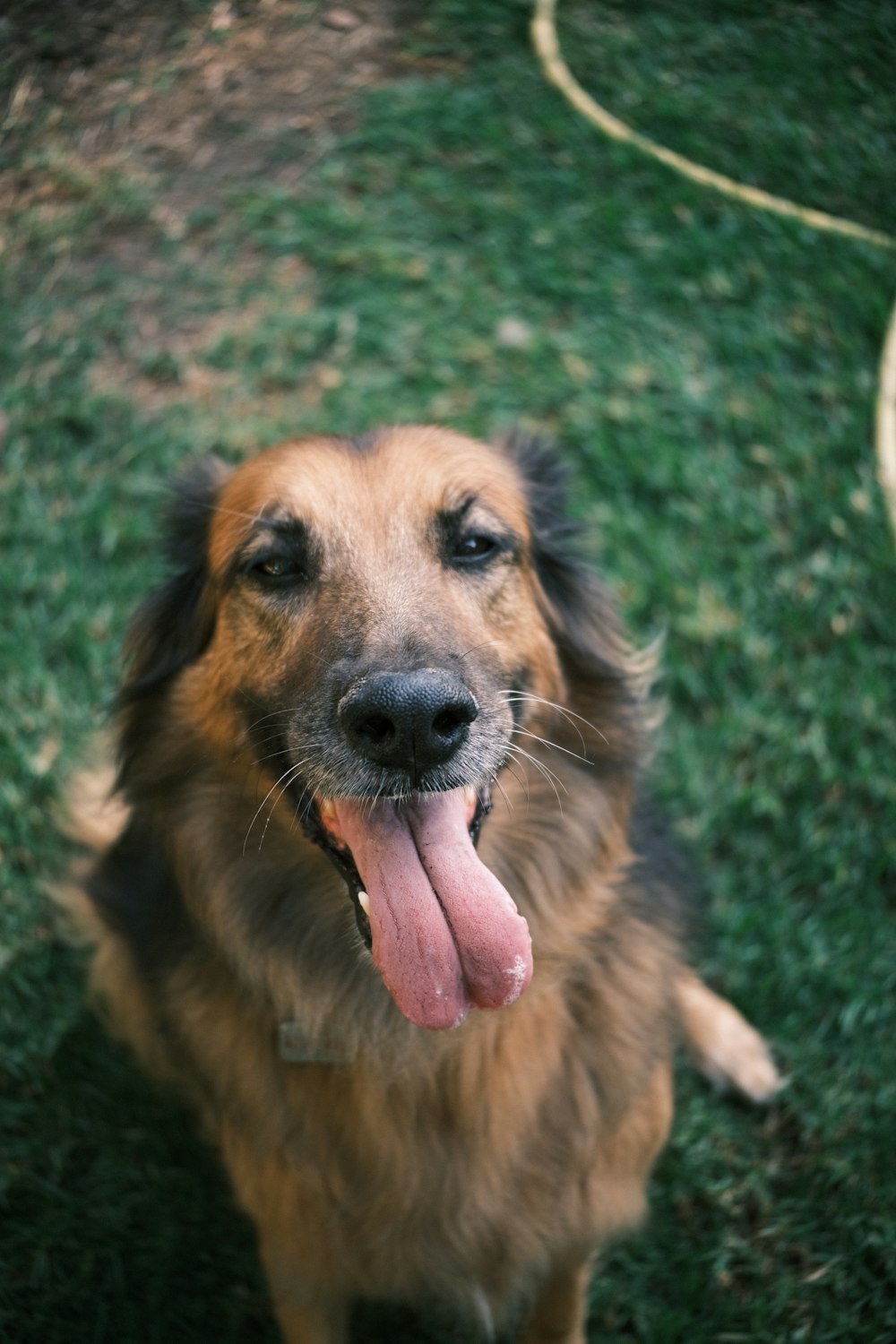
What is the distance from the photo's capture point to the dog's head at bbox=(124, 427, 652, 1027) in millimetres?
2230

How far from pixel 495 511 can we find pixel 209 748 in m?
0.89

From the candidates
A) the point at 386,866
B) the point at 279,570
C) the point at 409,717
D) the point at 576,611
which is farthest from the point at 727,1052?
the point at 279,570

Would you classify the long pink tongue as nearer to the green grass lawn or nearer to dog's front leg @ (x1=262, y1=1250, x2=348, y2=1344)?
dog's front leg @ (x1=262, y1=1250, x2=348, y2=1344)

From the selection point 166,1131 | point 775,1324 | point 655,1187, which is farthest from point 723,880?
point 166,1131

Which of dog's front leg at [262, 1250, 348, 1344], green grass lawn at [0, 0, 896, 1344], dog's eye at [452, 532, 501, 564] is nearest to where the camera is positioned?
dog's eye at [452, 532, 501, 564]

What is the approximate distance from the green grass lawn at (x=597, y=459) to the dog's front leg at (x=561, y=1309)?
271 millimetres

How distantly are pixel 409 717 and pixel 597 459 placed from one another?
2.81 meters

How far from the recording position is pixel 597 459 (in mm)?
4648

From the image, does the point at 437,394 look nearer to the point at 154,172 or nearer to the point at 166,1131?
the point at 154,172

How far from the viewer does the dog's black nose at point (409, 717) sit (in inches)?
83.0

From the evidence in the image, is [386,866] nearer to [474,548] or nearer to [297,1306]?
[474,548]

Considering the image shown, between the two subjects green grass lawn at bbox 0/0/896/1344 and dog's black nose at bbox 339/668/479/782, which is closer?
dog's black nose at bbox 339/668/479/782

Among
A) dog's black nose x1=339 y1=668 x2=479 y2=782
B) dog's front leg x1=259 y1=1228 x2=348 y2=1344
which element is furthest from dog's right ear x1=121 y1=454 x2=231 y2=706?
dog's front leg x1=259 y1=1228 x2=348 y2=1344

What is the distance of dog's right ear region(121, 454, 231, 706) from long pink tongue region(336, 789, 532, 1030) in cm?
74
